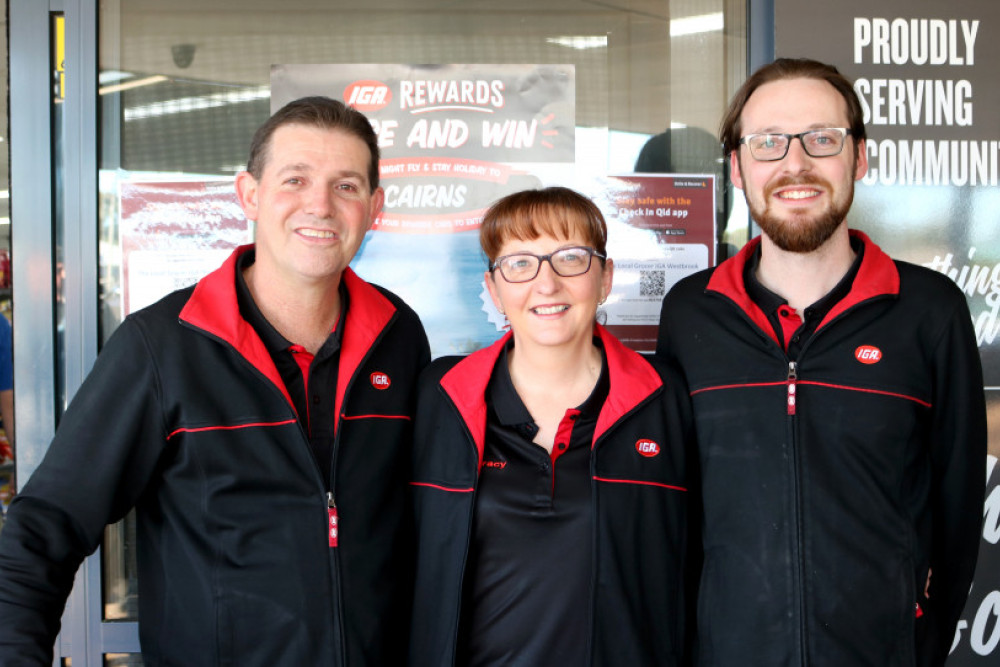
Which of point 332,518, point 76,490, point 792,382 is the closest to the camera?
point 76,490

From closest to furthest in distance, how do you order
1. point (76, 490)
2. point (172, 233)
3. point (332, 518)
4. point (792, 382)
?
1. point (76, 490)
2. point (332, 518)
3. point (792, 382)
4. point (172, 233)

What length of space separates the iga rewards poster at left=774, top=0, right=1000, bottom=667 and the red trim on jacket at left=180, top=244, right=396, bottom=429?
1.63m

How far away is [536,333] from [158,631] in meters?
1.06

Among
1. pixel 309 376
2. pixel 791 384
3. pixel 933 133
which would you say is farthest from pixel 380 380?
pixel 933 133

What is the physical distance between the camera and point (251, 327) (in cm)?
198

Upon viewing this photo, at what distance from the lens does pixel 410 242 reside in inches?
116

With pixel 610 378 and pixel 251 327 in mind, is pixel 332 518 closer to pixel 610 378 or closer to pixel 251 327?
pixel 251 327

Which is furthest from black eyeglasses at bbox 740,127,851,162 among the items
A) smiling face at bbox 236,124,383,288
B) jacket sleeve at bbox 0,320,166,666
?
jacket sleeve at bbox 0,320,166,666

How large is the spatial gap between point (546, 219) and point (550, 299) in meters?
0.20

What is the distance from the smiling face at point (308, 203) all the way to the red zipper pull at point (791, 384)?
1.04 m

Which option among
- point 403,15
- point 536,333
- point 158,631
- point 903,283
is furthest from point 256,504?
point 403,15

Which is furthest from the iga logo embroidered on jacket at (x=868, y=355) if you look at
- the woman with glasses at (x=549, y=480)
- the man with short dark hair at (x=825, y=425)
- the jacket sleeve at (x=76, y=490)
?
the jacket sleeve at (x=76, y=490)

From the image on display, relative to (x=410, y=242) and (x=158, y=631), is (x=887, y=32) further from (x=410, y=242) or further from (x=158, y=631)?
(x=158, y=631)

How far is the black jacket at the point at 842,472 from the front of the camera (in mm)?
1989
